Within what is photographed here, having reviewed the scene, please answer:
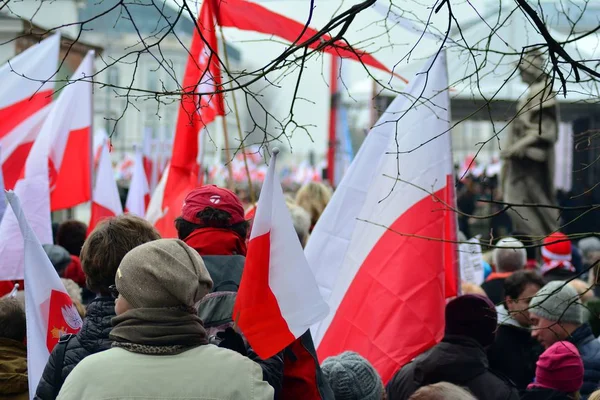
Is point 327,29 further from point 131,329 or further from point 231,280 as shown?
point 131,329

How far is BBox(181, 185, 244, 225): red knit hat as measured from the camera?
141 inches

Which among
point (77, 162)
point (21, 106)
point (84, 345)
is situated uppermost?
point (21, 106)

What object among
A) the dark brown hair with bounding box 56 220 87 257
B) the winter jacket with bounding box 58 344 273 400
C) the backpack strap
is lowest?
the backpack strap

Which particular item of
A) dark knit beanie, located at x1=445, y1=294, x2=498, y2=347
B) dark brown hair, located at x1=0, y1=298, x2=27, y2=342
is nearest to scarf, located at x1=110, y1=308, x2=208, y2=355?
dark brown hair, located at x1=0, y1=298, x2=27, y2=342

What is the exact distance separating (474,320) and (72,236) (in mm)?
3272

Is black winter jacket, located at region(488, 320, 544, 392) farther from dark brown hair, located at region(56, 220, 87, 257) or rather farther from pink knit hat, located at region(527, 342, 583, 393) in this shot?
dark brown hair, located at region(56, 220, 87, 257)

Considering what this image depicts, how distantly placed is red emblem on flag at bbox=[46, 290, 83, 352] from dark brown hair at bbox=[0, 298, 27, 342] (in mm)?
120

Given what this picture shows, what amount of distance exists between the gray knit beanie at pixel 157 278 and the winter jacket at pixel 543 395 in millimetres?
1949

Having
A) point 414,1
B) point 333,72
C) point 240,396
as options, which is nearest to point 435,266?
point 414,1

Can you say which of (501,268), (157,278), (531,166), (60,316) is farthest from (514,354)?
(531,166)

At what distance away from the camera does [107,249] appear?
10.6ft

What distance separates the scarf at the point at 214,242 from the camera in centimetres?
346

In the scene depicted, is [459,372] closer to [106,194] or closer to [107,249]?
[107,249]

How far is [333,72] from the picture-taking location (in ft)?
64.2
